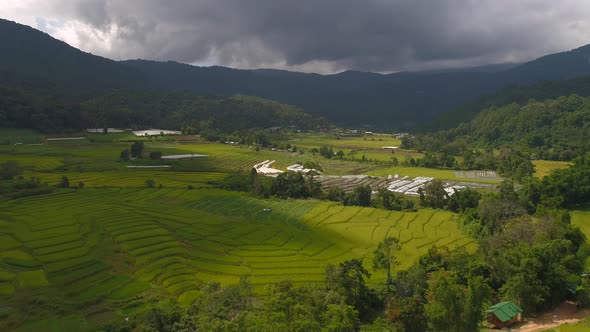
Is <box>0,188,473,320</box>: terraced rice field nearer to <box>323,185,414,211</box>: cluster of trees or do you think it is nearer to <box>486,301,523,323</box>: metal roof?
<box>323,185,414,211</box>: cluster of trees

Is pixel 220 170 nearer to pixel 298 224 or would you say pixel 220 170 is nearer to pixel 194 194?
pixel 194 194

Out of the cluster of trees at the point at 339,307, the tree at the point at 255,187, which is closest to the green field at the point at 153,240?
the tree at the point at 255,187

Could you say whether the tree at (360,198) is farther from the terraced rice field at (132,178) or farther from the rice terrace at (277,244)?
the terraced rice field at (132,178)

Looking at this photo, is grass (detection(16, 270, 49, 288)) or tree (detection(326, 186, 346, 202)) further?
tree (detection(326, 186, 346, 202))

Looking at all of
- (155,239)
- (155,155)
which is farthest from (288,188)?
(155,155)

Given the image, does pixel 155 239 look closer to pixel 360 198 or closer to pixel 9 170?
pixel 360 198

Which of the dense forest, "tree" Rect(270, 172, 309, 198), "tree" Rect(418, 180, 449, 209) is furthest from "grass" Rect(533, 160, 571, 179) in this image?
the dense forest

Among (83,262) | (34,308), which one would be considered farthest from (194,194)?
(34,308)
